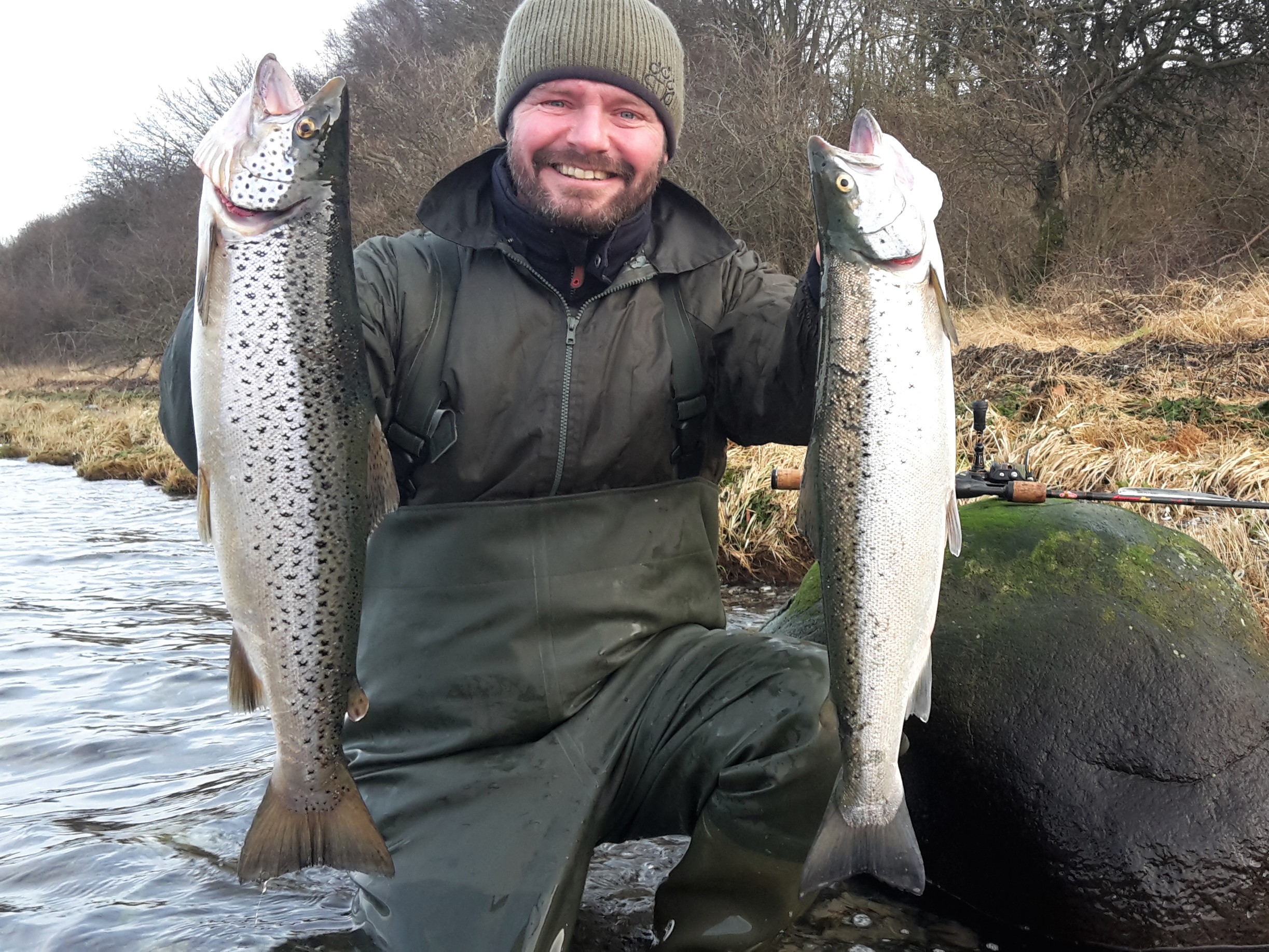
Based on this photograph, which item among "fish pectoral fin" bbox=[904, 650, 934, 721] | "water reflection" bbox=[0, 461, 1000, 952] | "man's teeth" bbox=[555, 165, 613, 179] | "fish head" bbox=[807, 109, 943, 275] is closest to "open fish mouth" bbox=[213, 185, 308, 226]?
"man's teeth" bbox=[555, 165, 613, 179]

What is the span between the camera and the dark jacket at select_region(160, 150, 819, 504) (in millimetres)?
3053

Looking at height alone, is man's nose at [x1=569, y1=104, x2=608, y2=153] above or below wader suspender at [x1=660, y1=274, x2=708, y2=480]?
above

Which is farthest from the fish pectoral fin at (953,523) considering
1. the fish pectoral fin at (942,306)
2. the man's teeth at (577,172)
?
the man's teeth at (577,172)

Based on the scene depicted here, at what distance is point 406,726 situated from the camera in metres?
3.05

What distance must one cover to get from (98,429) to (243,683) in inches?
710

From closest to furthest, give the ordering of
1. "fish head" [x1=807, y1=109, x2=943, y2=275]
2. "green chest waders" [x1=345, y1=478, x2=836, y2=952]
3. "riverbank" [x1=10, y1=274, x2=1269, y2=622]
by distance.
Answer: "fish head" [x1=807, y1=109, x2=943, y2=275]
"green chest waders" [x1=345, y1=478, x2=836, y2=952]
"riverbank" [x1=10, y1=274, x2=1269, y2=622]

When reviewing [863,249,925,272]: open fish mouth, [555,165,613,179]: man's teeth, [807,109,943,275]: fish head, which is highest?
[555,165,613,179]: man's teeth

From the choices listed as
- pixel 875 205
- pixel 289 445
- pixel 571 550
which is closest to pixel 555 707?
pixel 571 550

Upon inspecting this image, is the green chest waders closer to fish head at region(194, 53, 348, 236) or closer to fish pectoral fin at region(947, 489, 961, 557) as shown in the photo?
fish pectoral fin at region(947, 489, 961, 557)

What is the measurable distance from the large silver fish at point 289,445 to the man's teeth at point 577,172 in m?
0.90

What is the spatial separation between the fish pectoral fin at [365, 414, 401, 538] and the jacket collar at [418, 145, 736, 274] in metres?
0.85

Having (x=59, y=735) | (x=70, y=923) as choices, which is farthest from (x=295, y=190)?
(x=59, y=735)

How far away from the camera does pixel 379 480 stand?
8.54ft

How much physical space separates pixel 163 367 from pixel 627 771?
1698 mm
